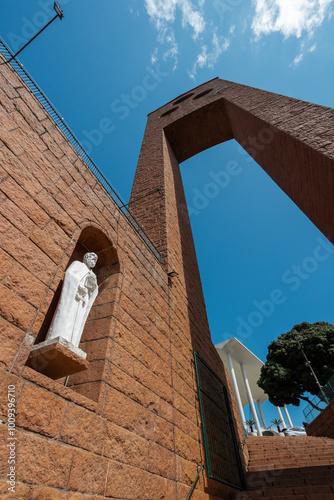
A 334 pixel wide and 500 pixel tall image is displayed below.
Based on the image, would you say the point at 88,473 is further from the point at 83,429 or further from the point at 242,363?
the point at 242,363

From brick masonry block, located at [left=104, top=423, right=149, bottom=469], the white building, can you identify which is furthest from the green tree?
brick masonry block, located at [left=104, top=423, right=149, bottom=469]

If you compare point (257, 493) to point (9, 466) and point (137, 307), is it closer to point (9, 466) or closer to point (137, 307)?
point (137, 307)

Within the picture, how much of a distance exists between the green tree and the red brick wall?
285 inches

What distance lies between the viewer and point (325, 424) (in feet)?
27.9

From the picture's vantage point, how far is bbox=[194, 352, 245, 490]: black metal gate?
12.2 feet

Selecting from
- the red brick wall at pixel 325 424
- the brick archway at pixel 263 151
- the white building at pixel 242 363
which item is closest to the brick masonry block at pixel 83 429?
the brick archway at pixel 263 151

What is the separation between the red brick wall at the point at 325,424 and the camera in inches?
320

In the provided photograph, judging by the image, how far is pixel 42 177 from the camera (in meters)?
2.48

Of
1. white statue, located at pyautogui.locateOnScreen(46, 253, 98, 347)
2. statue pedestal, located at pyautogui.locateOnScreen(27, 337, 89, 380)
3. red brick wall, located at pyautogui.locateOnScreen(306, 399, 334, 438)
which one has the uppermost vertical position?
red brick wall, located at pyautogui.locateOnScreen(306, 399, 334, 438)

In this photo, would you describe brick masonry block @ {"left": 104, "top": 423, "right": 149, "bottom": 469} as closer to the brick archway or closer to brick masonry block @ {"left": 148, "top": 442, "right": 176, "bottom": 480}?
brick masonry block @ {"left": 148, "top": 442, "right": 176, "bottom": 480}

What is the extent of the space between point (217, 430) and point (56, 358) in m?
→ 3.57

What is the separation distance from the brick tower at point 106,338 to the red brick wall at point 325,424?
5.06m

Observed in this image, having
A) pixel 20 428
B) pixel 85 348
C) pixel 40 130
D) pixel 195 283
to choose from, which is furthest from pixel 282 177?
pixel 20 428

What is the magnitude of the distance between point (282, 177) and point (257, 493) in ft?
18.5
